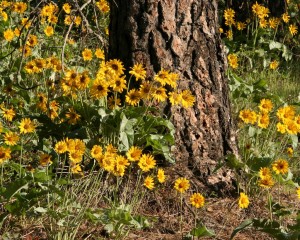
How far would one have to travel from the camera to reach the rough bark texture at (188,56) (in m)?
4.05

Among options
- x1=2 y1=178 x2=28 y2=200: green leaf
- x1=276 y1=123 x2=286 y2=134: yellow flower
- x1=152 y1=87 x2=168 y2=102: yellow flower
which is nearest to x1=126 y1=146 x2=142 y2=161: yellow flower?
x1=152 y1=87 x2=168 y2=102: yellow flower

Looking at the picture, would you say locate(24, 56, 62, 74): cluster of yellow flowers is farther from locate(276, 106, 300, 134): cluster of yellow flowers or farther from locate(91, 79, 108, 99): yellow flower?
locate(276, 106, 300, 134): cluster of yellow flowers

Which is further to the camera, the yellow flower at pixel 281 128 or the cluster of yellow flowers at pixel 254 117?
the cluster of yellow flowers at pixel 254 117

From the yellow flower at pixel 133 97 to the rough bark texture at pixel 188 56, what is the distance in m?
0.33

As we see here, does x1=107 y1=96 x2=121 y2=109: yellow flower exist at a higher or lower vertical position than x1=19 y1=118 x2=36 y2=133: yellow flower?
higher

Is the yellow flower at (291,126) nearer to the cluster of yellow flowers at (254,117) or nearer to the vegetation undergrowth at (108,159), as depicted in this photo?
the vegetation undergrowth at (108,159)

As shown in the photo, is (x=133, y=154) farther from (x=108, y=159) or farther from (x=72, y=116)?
(x=72, y=116)

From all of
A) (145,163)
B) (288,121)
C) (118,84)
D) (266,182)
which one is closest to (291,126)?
(288,121)

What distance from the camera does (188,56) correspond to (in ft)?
13.5

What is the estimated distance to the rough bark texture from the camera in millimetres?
4051

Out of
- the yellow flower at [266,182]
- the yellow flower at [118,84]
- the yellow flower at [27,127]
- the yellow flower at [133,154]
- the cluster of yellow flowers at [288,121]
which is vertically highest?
the yellow flower at [118,84]

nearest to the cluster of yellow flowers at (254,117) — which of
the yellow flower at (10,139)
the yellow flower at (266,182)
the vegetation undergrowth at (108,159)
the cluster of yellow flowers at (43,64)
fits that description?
the vegetation undergrowth at (108,159)

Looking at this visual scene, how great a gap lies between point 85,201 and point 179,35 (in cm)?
118

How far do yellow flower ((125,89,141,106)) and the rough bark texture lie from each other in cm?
33
